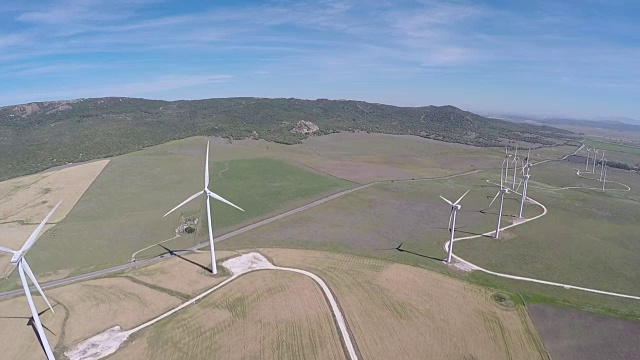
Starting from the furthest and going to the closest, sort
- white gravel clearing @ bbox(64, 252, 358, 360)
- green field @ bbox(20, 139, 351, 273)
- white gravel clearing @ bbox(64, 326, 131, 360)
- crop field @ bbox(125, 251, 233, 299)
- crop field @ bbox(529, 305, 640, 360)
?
1. green field @ bbox(20, 139, 351, 273)
2. crop field @ bbox(125, 251, 233, 299)
3. crop field @ bbox(529, 305, 640, 360)
4. white gravel clearing @ bbox(64, 252, 358, 360)
5. white gravel clearing @ bbox(64, 326, 131, 360)

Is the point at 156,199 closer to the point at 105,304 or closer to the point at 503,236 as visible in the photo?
the point at 105,304

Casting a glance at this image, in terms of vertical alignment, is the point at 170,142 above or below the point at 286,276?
above

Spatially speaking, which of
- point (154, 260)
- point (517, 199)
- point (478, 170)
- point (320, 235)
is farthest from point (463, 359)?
point (478, 170)

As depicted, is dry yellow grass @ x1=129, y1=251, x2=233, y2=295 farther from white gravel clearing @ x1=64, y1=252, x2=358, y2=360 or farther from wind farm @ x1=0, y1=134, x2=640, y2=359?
white gravel clearing @ x1=64, y1=252, x2=358, y2=360

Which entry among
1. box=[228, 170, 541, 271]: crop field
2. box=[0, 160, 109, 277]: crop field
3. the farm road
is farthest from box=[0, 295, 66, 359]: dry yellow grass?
box=[228, 170, 541, 271]: crop field

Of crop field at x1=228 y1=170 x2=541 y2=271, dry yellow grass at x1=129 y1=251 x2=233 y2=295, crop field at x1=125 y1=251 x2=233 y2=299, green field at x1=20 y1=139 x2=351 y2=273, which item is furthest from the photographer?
crop field at x1=228 y1=170 x2=541 y2=271

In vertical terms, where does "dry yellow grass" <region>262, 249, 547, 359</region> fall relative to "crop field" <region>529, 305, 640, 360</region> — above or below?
above

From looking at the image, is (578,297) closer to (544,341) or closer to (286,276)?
(544,341)
